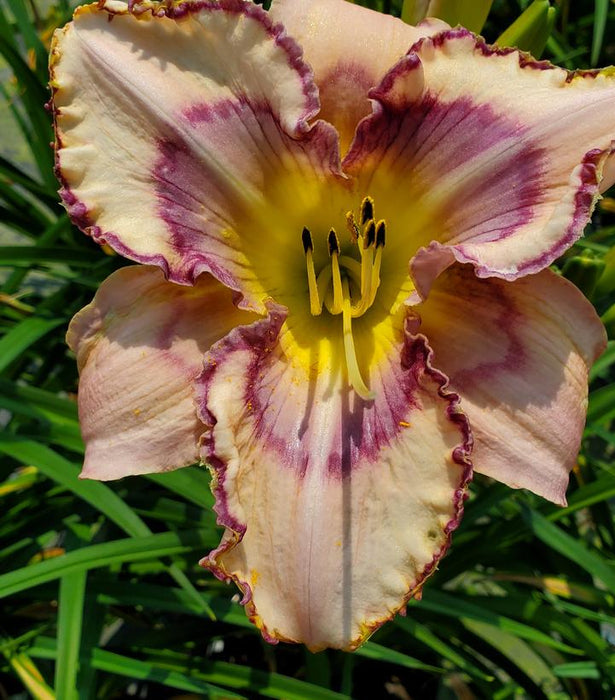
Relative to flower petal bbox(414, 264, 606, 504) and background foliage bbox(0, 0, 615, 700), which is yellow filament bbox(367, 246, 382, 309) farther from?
background foliage bbox(0, 0, 615, 700)

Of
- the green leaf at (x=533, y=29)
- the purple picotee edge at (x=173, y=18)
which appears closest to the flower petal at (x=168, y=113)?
the purple picotee edge at (x=173, y=18)

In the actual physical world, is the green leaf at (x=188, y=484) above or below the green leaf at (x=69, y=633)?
above

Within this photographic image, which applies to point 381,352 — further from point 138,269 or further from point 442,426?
point 138,269

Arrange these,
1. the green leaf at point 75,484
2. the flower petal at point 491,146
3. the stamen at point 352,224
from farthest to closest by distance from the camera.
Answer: the green leaf at point 75,484 → the stamen at point 352,224 → the flower petal at point 491,146

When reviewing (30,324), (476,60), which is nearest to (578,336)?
(476,60)

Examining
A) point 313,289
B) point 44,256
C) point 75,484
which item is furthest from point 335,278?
point 44,256

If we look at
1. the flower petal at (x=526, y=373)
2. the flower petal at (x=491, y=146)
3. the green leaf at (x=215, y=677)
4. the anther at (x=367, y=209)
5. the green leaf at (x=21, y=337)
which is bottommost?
the green leaf at (x=215, y=677)

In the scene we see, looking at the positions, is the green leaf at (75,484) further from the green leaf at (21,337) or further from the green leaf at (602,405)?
the green leaf at (602,405)

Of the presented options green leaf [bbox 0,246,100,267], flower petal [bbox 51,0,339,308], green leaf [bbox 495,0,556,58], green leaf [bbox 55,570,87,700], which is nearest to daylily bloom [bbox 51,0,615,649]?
flower petal [bbox 51,0,339,308]
